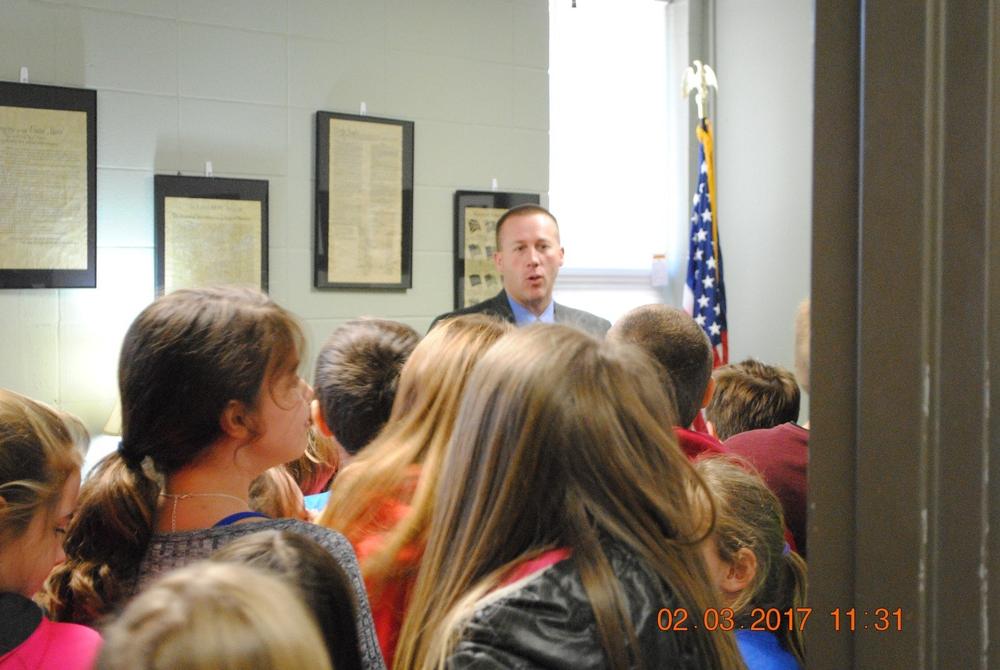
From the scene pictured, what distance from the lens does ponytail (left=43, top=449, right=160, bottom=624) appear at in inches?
44.3

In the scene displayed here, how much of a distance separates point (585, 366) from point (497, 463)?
0.13 m

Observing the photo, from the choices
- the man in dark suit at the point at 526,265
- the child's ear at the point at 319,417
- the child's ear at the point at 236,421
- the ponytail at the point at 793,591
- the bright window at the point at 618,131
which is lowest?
the ponytail at the point at 793,591

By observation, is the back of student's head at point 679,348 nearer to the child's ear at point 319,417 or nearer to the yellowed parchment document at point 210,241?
the child's ear at point 319,417

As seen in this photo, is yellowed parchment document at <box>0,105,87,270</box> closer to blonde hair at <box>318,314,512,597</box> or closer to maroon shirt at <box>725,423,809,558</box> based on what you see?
blonde hair at <box>318,314,512,597</box>

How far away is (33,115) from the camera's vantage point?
3.00m

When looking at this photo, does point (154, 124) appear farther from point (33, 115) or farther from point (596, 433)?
point (596, 433)

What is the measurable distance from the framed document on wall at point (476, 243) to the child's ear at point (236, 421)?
271cm

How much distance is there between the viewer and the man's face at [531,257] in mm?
3303

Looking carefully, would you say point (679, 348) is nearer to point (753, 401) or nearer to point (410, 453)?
point (753, 401)

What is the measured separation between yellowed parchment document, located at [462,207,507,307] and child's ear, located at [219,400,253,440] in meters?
2.73

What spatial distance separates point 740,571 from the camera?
52.5 inches

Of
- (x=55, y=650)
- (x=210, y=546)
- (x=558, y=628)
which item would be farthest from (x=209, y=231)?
(x=558, y=628)

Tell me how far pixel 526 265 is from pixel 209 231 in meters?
1.16

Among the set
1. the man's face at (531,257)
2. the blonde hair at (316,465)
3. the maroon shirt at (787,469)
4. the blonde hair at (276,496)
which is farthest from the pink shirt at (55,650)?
the man's face at (531,257)
